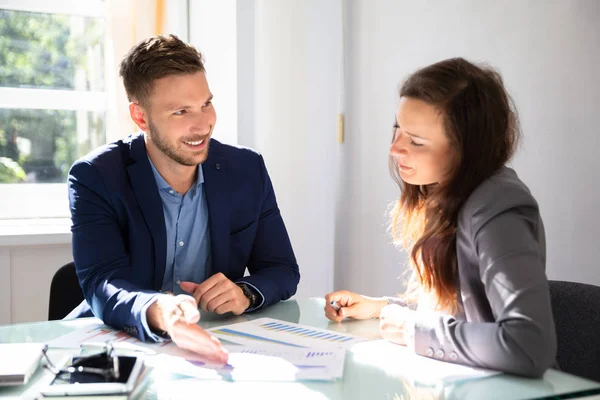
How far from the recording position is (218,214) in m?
2.11

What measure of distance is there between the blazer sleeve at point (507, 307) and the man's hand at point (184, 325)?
395 mm

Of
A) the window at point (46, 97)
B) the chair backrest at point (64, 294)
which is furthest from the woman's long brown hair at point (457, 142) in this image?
the window at point (46, 97)

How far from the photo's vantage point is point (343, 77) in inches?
134

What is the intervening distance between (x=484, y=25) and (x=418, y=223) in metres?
1.04

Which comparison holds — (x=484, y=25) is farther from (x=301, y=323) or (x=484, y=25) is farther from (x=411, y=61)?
(x=301, y=323)

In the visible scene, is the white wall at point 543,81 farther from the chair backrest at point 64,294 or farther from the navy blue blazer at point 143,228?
the chair backrest at point 64,294

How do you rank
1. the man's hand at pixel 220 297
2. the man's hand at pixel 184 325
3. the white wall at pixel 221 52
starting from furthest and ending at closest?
the white wall at pixel 221 52, the man's hand at pixel 220 297, the man's hand at pixel 184 325

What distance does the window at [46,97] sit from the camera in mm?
3520

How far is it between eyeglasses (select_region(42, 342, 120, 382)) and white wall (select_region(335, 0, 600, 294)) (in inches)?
57.6

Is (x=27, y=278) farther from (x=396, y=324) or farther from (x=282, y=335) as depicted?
(x=396, y=324)

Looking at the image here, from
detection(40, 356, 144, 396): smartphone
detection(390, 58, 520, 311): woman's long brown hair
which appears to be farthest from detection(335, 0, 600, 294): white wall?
detection(40, 356, 144, 396): smartphone

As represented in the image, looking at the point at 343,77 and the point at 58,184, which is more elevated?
the point at 343,77

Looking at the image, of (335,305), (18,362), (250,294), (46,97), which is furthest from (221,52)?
(18,362)

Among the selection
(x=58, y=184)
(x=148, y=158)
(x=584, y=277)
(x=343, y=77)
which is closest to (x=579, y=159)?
(x=584, y=277)
